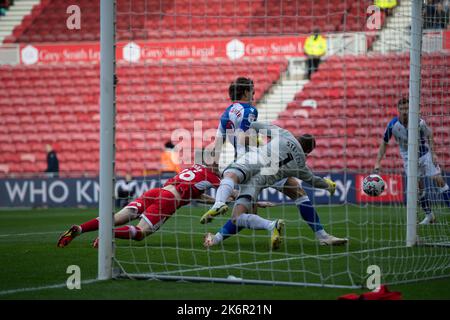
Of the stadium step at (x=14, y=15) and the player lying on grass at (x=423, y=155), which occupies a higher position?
the stadium step at (x=14, y=15)

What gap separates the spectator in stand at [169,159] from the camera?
2072cm

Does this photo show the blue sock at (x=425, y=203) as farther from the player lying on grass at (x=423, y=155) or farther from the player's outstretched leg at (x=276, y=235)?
the player's outstretched leg at (x=276, y=235)

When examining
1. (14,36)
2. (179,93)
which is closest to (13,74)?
(14,36)

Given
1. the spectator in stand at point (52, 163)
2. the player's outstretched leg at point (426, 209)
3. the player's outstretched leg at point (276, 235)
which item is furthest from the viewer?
the spectator in stand at point (52, 163)

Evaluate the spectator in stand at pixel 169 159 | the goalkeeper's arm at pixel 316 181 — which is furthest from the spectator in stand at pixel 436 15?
the spectator in stand at pixel 169 159

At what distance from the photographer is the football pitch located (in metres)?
6.22

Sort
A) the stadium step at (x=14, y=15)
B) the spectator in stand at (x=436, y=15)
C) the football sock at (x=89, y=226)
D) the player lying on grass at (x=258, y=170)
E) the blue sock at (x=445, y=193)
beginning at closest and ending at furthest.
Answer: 1. the player lying on grass at (x=258, y=170)
2. the football sock at (x=89, y=226)
3. the spectator in stand at (x=436, y=15)
4. the blue sock at (x=445, y=193)
5. the stadium step at (x=14, y=15)

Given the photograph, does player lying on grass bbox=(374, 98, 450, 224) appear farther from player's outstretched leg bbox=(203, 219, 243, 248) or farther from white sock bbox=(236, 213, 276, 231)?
player's outstretched leg bbox=(203, 219, 243, 248)

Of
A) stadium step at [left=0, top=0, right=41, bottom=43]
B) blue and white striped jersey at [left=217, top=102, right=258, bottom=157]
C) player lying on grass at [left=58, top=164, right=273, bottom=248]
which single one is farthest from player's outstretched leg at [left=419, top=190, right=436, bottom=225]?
stadium step at [left=0, top=0, right=41, bottom=43]

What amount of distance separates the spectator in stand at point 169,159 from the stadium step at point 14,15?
27.1 feet

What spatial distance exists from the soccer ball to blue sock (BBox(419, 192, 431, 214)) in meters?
0.53

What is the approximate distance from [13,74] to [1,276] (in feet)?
61.8

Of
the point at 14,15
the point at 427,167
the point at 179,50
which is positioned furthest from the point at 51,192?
Answer: the point at 427,167

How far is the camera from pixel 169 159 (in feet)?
70.3
